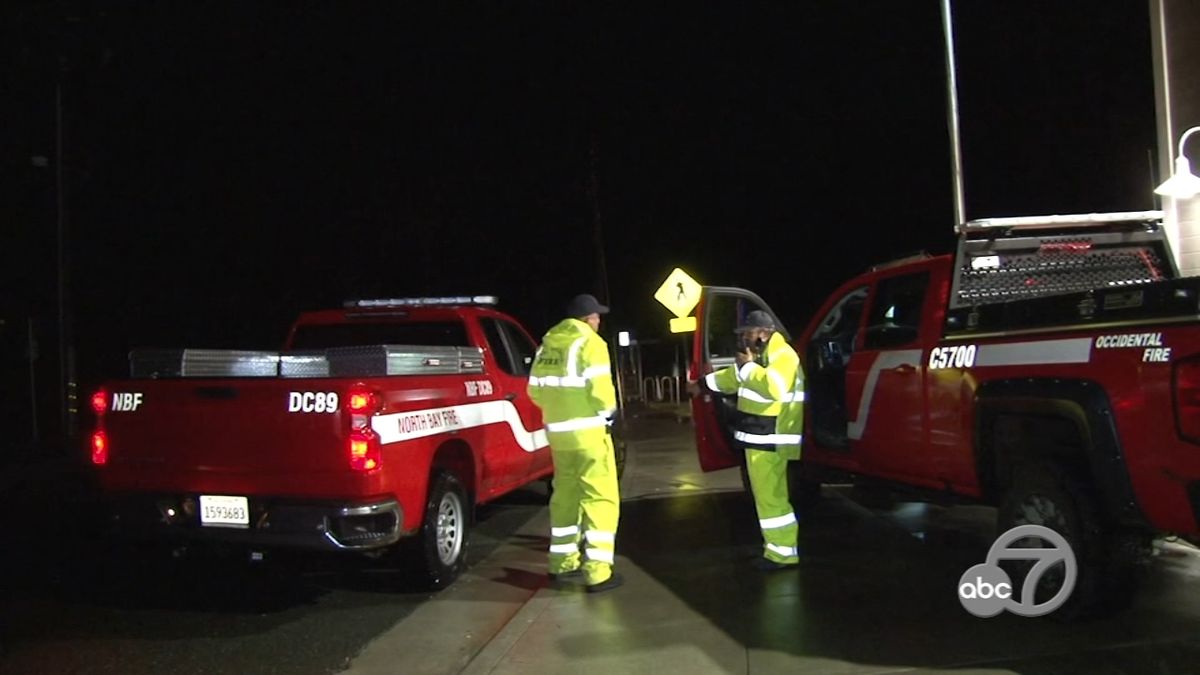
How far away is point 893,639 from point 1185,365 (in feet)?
6.26

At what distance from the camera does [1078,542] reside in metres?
4.84

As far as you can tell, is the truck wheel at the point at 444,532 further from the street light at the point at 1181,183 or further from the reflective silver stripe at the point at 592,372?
the street light at the point at 1181,183

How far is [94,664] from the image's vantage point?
4.94 meters

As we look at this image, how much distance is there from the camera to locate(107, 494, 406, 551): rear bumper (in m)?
5.30

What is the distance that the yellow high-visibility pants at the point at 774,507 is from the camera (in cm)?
632

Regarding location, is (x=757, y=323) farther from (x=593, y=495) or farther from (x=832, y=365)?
(x=593, y=495)

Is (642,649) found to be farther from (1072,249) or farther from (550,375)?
(1072,249)

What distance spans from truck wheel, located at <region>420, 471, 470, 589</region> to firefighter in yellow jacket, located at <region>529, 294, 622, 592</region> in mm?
742

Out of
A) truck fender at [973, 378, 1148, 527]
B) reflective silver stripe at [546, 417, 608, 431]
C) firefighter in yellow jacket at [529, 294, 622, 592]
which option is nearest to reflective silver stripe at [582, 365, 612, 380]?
firefighter in yellow jacket at [529, 294, 622, 592]

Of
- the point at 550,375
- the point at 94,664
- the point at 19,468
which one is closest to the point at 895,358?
the point at 550,375

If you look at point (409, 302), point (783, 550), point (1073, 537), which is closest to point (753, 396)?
point (783, 550)

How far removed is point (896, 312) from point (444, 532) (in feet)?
11.6

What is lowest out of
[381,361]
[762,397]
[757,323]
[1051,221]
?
[762,397]

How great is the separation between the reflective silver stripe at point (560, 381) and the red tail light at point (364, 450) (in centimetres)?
124
